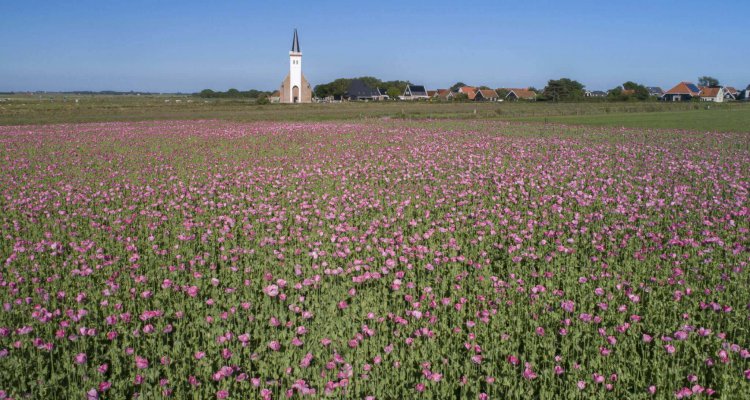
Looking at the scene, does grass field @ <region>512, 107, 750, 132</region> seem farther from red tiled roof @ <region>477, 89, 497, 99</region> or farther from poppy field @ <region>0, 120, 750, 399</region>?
red tiled roof @ <region>477, 89, 497, 99</region>

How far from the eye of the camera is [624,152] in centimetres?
1659

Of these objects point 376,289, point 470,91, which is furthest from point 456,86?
point 376,289

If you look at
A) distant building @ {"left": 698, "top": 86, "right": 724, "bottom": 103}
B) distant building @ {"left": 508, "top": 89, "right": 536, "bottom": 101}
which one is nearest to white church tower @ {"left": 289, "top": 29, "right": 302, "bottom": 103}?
distant building @ {"left": 508, "top": 89, "right": 536, "bottom": 101}

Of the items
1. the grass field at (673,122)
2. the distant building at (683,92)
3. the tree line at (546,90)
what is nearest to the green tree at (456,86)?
the tree line at (546,90)

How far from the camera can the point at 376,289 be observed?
5.46 m

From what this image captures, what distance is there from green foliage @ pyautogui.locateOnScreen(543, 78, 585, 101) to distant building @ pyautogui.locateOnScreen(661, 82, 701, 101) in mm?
52349

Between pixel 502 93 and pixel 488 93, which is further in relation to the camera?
pixel 502 93

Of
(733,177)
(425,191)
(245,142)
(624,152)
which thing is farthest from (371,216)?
(245,142)

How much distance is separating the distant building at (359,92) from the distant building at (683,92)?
74.1 metres

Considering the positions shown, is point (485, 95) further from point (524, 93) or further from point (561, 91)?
point (561, 91)

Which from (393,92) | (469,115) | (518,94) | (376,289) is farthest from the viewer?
(393,92)

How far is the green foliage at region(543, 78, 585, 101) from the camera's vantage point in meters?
96.6

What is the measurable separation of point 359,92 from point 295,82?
28644mm

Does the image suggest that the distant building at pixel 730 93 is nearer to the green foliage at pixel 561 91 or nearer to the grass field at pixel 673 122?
the green foliage at pixel 561 91
